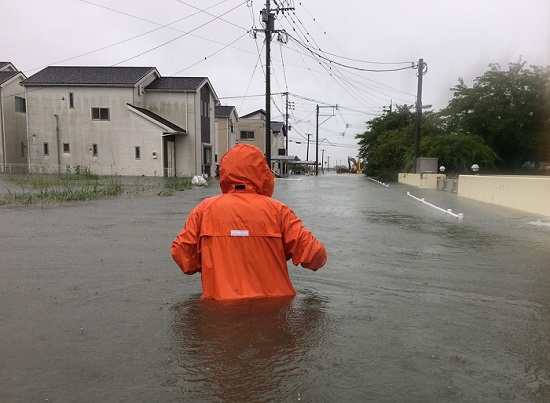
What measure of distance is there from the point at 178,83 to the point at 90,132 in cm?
737

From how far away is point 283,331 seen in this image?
10.9ft

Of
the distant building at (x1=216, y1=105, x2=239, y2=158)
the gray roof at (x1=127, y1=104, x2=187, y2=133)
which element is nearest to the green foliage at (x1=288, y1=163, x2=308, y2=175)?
the distant building at (x1=216, y1=105, x2=239, y2=158)

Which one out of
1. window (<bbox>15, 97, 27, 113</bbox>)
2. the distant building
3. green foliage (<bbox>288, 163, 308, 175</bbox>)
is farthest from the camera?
green foliage (<bbox>288, 163, 308, 175</bbox>)

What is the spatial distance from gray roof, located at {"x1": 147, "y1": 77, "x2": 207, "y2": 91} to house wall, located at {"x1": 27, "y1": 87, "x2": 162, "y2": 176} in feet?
9.70

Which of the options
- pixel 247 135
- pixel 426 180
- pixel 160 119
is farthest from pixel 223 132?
pixel 426 180

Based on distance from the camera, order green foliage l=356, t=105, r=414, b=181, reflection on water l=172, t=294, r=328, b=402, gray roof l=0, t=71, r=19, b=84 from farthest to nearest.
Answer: green foliage l=356, t=105, r=414, b=181
gray roof l=0, t=71, r=19, b=84
reflection on water l=172, t=294, r=328, b=402

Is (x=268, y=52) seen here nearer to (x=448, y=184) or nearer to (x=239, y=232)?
(x=448, y=184)

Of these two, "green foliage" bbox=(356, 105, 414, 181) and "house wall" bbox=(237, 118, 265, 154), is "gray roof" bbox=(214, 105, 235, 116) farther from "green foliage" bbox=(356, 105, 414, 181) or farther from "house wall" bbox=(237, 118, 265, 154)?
"green foliage" bbox=(356, 105, 414, 181)

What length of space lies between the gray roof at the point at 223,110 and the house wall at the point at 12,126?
56.5 ft

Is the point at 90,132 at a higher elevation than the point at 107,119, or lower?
lower

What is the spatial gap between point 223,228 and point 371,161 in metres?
46.5

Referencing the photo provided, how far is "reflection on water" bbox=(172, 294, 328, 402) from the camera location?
254 cm

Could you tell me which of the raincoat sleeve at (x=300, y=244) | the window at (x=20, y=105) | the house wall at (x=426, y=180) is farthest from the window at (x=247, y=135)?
the raincoat sleeve at (x=300, y=244)

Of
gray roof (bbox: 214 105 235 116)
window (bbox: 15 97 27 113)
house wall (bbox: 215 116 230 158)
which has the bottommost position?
house wall (bbox: 215 116 230 158)
